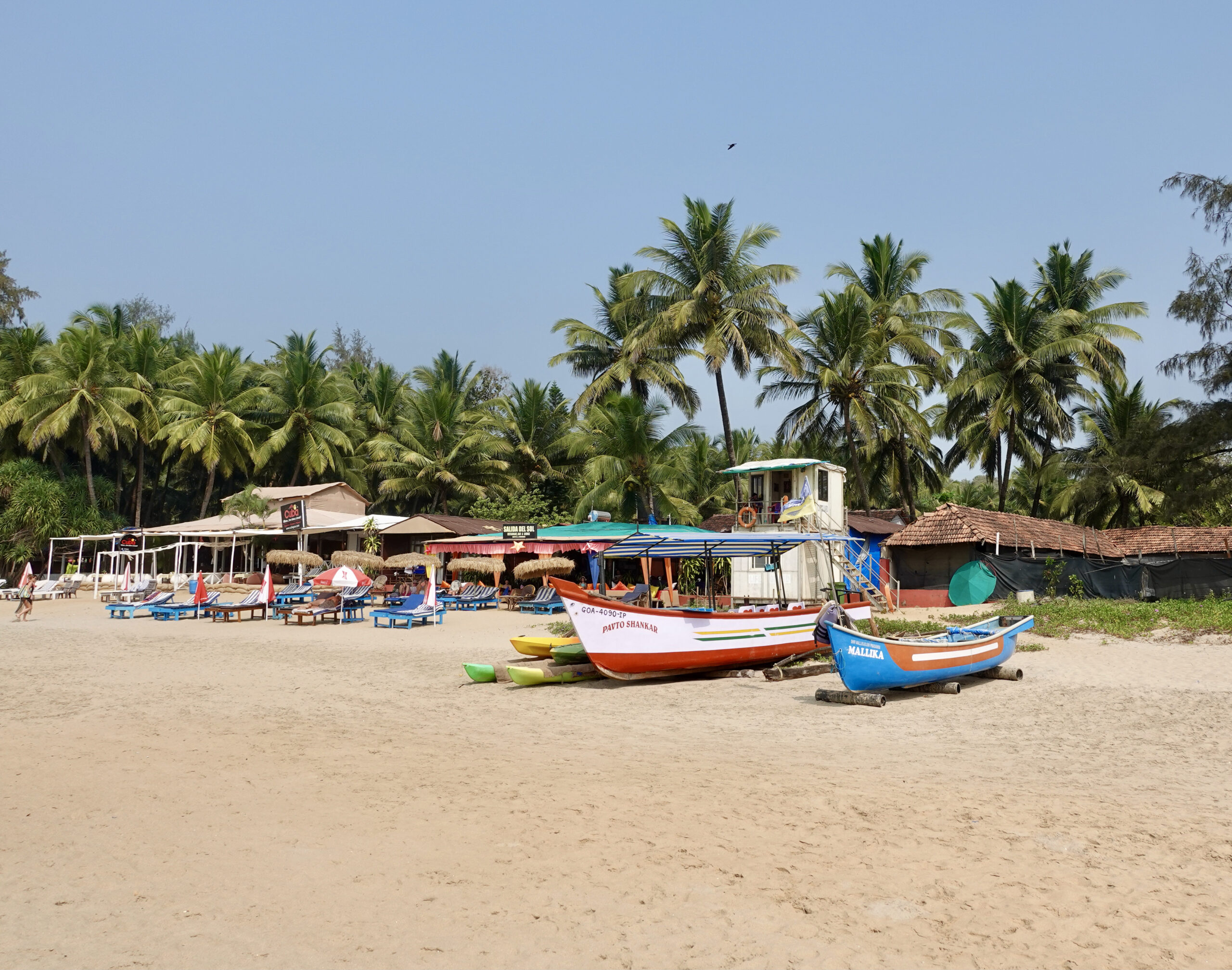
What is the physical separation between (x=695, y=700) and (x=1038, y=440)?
2651 centimetres

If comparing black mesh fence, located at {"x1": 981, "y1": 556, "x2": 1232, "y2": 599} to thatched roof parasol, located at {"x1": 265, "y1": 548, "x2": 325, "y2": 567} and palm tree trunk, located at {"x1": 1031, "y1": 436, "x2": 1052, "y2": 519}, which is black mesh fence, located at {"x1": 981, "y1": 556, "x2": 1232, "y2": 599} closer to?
palm tree trunk, located at {"x1": 1031, "y1": 436, "x2": 1052, "y2": 519}

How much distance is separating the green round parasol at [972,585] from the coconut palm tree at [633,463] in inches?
386

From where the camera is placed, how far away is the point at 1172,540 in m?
27.7

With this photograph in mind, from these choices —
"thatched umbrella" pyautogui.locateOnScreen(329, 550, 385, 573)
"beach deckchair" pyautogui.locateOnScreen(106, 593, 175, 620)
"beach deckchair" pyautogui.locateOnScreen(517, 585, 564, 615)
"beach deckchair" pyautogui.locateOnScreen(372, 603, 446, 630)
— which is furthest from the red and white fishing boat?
"thatched umbrella" pyautogui.locateOnScreen(329, 550, 385, 573)

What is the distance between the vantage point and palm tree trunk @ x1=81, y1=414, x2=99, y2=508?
126 ft

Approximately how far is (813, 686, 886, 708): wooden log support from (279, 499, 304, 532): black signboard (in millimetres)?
23685

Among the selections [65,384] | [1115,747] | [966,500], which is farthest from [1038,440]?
[65,384]

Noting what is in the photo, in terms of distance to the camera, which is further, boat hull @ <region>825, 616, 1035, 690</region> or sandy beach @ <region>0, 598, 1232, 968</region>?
boat hull @ <region>825, 616, 1035, 690</region>

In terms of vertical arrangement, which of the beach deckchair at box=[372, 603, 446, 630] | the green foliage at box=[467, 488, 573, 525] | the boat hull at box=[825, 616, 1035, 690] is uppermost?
the green foliage at box=[467, 488, 573, 525]

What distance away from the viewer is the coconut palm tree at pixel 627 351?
1188 inches

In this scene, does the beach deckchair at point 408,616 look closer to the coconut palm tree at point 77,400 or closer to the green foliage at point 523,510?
the green foliage at point 523,510

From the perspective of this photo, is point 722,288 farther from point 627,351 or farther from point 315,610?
point 315,610

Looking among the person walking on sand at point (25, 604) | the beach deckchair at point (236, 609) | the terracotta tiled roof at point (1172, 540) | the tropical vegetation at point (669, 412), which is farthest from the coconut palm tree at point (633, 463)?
the person walking on sand at point (25, 604)

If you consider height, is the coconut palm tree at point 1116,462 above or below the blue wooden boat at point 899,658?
above
